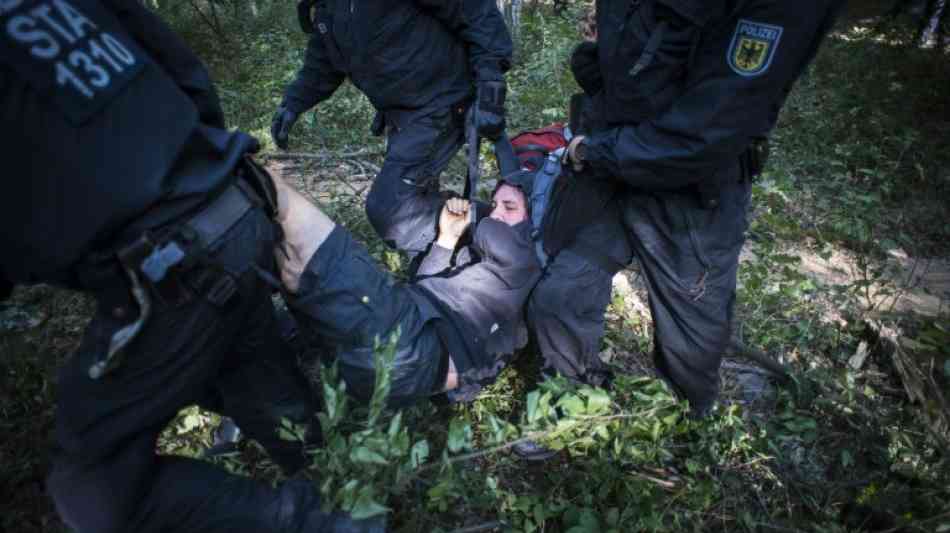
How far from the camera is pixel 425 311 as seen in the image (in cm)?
210

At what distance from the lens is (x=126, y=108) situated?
136 cm

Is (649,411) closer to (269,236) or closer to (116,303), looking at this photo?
(269,236)

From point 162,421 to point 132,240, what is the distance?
561mm

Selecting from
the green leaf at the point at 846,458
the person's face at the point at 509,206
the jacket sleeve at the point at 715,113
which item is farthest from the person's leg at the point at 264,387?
the green leaf at the point at 846,458

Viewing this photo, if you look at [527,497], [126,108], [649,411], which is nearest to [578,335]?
[649,411]

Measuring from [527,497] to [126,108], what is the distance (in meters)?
1.74

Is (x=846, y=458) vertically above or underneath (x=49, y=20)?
underneath

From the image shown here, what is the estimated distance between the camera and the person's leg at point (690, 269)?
2160mm

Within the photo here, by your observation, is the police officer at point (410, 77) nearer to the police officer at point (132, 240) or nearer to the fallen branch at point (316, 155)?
the fallen branch at point (316, 155)

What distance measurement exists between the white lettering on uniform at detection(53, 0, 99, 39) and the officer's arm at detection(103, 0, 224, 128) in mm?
186

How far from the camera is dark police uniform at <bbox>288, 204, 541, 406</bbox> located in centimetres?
190

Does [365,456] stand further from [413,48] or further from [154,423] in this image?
[413,48]

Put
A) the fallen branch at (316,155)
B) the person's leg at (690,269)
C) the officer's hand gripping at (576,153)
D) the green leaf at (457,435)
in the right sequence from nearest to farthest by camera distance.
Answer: the green leaf at (457,435)
the person's leg at (690,269)
the officer's hand gripping at (576,153)
the fallen branch at (316,155)

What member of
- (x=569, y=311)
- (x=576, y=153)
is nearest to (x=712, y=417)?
(x=569, y=311)
